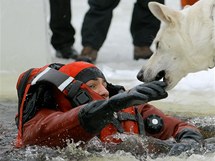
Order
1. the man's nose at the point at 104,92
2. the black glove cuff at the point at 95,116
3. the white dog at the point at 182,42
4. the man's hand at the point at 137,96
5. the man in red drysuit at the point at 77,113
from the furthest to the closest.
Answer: the white dog at the point at 182,42 → the man's nose at the point at 104,92 → the man in red drysuit at the point at 77,113 → the black glove cuff at the point at 95,116 → the man's hand at the point at 137,96

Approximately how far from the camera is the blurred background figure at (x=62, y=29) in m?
8.13

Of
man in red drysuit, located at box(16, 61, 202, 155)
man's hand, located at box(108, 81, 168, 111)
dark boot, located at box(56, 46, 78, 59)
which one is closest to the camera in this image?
man's hand, located at box(108, 81, 168, 111)

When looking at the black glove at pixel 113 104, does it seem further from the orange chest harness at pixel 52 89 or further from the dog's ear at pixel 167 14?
the dog's ear at pixel 167 14

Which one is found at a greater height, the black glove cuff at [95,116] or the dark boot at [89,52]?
the black glove cuff at [95,116]

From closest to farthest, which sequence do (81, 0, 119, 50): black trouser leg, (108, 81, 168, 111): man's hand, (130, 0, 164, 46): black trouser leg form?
(108, 81, 168, 111): man's hand
(81, 0, 119, 50): black trouser leg
(130, 0, 164, 46): black trouser leg

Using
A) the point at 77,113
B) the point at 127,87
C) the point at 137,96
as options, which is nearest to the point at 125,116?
the point at 77,113

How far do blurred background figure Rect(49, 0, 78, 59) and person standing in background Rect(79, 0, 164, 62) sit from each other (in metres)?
0.22

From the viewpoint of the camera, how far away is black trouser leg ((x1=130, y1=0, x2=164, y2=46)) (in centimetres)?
809

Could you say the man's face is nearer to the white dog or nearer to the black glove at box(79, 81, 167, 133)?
the black glove at box(79, 81, 167, 133)

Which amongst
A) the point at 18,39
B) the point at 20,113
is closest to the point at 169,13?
the point at 20,113

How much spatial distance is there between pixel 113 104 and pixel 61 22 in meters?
4.42

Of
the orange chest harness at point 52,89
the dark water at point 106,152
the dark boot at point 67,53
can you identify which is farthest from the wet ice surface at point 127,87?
the orange chest harness at point 52,89

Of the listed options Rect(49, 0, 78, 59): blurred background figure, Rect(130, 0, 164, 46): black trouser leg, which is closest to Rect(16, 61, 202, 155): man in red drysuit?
Rect(130, 0, 164, 46): black trouser leg

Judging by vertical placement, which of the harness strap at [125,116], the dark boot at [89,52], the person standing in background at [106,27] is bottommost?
the dark boot at [89,52]
